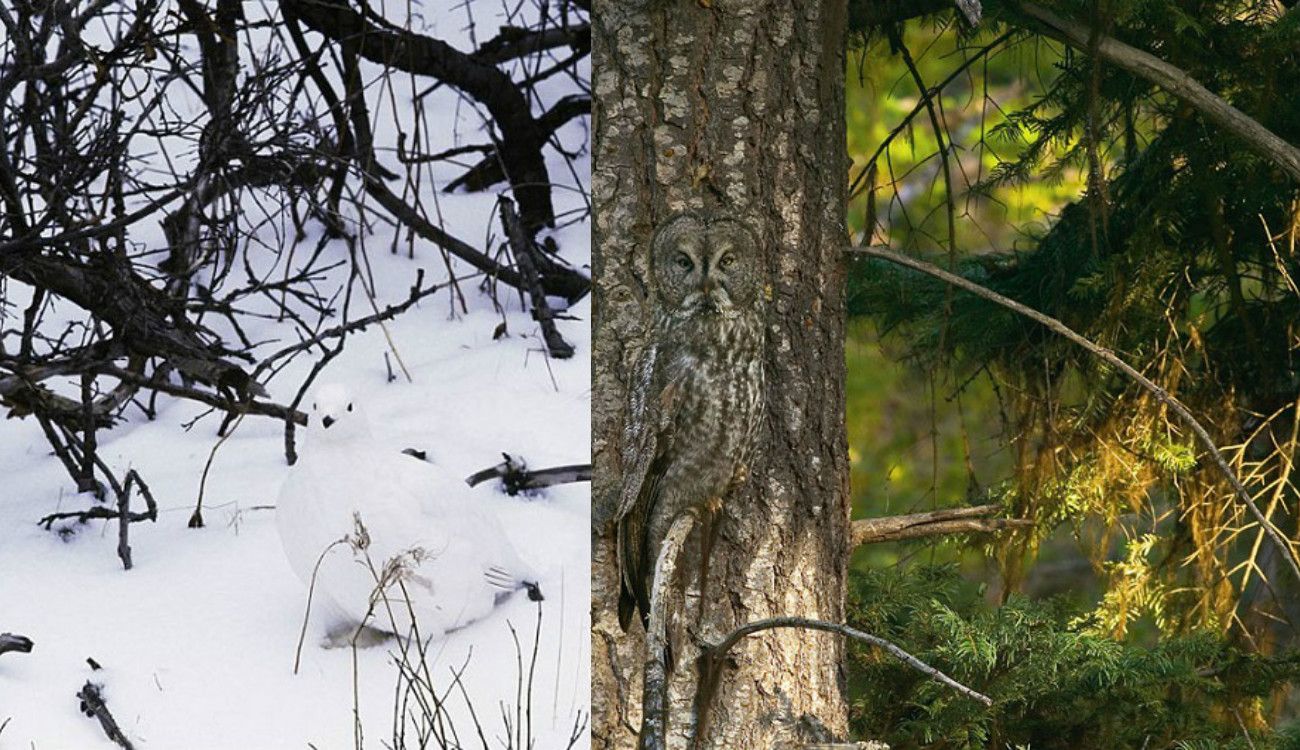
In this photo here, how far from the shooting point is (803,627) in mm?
1935


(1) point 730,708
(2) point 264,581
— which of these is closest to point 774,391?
(1) point 730,708

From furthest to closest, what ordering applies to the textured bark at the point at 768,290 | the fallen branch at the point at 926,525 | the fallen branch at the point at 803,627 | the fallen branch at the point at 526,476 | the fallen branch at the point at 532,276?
the fallen branch at the point at 532,276
the fallen branch at the point at 526,476
the fallen branch at the point at 926,525
the textured bark at the point at 768,290
the fallen branch at the point at 803,627

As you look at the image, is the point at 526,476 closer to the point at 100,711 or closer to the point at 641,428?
the point at 100,711

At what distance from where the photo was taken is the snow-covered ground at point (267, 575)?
3.16m

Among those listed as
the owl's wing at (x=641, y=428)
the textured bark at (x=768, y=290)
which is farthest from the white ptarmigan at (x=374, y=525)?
the owl's wing at (x=641, y=428)

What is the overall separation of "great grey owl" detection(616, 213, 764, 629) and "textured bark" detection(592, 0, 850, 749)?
9 cm

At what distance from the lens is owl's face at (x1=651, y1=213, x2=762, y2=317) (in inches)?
75.3

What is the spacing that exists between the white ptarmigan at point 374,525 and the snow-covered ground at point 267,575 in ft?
0.21

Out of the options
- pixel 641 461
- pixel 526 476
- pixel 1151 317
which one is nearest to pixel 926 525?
pixel 641 461

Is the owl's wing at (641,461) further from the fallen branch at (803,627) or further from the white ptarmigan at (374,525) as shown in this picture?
the white ptarmigan at (374,525)

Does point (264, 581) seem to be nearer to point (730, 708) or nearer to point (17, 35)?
point (17, 35)

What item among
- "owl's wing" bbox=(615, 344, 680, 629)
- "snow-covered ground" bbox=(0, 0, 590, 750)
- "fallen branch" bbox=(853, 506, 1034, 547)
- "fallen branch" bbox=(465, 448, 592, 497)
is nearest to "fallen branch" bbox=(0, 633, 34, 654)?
"snow-covered ground" bbox=(0, 0, 590, 750)

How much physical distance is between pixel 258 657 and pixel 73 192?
120 cm

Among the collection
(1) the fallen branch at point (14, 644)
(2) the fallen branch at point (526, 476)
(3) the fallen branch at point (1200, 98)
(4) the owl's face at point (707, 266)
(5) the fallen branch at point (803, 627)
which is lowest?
(1) the fallen branch at point (14, 644)
